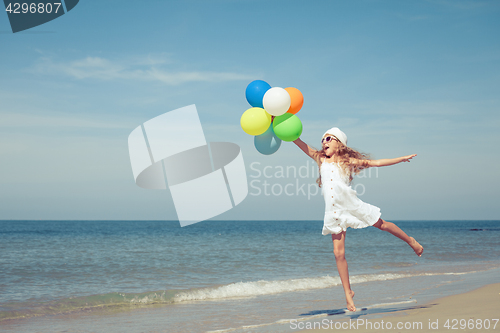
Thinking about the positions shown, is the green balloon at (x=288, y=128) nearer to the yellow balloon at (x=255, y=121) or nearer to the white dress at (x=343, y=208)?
the yellow balloon at (x=255, y=121)

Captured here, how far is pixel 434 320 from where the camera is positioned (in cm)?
396

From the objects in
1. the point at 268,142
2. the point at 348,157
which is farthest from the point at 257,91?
the point at 348,157

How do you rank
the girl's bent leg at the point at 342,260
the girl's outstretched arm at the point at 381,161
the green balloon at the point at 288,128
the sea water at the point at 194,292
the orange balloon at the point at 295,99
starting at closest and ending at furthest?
the girl's outstretched arm at the point at 381,161 → the girl's bent leg at the point at 342,260 → the green balloon at the point at 288,128 → the orange balloon at the point at 295,99 → the sea water at the point at 194,292

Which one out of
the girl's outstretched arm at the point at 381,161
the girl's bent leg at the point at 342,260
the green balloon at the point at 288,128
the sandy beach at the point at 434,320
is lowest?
the sandy beach at the point at 434,320

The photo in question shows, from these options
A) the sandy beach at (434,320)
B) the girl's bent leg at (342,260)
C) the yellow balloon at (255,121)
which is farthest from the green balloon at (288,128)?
the sandy beach at (434,320)

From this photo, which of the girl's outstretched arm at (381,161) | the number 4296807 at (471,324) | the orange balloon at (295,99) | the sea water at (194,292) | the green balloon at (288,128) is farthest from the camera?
the sea water at (194,292)

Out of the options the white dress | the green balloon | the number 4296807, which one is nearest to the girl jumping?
the white dress

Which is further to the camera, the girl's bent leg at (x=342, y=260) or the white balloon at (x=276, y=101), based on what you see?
the white balloon at (x=276, y=101)

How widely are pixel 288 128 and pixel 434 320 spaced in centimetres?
260

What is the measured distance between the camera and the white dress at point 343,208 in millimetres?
4277

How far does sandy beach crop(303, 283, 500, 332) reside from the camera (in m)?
3.67

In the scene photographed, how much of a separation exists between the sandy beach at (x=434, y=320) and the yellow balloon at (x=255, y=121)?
7.84 feet

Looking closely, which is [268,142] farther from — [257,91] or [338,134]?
[338,134]

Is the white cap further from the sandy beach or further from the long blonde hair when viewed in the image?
the sandy beach
